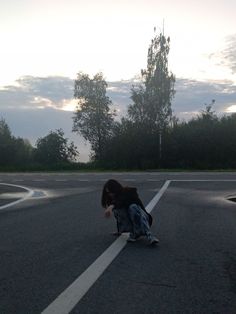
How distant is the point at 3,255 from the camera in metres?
8.20

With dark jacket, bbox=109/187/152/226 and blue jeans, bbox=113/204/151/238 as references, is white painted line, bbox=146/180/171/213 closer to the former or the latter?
blue jeans, bbox=113/204/151/238

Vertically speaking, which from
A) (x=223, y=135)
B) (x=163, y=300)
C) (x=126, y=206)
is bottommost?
(x=163, y=300)

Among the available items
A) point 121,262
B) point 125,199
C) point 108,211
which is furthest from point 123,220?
point 121,262

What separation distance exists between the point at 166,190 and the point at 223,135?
1252 inches

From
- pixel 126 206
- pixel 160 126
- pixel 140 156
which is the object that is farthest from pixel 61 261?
pixel 160 126

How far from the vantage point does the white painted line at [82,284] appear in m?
5.56

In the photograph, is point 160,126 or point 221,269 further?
point 160,126

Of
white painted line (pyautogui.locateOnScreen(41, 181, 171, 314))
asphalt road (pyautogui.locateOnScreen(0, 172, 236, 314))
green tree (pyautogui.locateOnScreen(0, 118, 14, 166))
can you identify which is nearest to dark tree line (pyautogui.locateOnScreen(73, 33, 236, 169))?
green tree (pyautogui.locateOnScreen(0, 118, 14, 166))

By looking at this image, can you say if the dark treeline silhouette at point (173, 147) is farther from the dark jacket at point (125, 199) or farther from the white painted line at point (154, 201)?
the dark jacket at point (125, 199)

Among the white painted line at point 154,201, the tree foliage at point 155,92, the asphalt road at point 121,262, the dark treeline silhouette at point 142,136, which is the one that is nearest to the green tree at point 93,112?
the dark treeline silhouette at point 142,136

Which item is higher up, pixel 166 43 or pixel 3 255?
pixel 166 43

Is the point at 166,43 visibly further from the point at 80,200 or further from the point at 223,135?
the point at 80,200

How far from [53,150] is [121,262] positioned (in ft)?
166

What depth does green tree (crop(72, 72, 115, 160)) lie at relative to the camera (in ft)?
209
